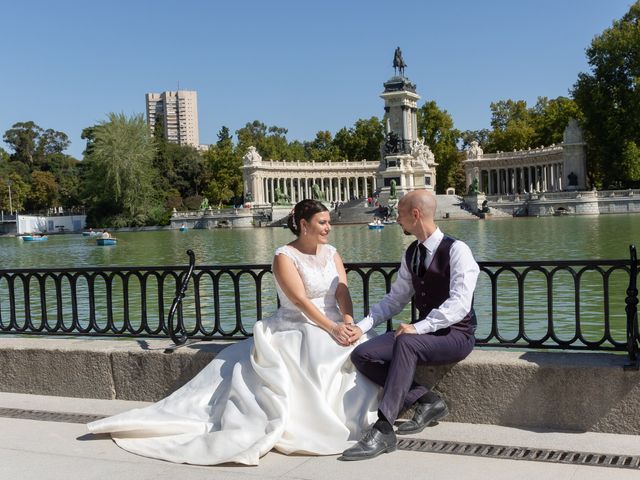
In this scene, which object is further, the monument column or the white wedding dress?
the monument column

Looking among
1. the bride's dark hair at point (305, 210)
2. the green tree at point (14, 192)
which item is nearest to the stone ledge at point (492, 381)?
the bride's dark hair at point (305, 210)

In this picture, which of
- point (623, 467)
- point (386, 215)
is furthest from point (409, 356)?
point (386, 215)

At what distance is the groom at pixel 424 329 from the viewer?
5551 mm

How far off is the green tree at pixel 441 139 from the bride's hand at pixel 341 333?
97.2 metres

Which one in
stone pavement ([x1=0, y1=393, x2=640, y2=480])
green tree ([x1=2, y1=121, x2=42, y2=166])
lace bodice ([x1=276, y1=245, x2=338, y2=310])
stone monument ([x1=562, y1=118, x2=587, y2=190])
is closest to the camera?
stone pavement ([x1=0, y1=393, x2=640, y2=480])

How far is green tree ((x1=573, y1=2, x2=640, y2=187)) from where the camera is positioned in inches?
2568

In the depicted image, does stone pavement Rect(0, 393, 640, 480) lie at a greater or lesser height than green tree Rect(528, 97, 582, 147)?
lesser

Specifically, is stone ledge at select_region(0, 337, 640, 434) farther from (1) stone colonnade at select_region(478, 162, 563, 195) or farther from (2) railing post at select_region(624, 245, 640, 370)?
(1) stone colonnade at select_region(478, 162, 563, 195)

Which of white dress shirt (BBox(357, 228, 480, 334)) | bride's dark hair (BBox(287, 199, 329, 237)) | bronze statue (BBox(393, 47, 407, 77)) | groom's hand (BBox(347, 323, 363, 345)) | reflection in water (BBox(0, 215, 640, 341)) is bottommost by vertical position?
reflection in water (BBox(0, 215, 640, 341))

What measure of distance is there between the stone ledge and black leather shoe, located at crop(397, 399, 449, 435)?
195 millimetres

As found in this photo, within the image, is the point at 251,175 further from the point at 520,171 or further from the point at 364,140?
the point at 520,171

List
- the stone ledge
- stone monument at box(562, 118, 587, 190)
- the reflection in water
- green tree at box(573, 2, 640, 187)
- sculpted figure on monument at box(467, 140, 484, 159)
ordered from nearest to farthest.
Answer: the stone ledge → the reflection in water → green tree at box(573, 2, 640, 187) → stone monument at box(562, 118, 587, 190) → sculpted figure on monument at box(467, 140, 484, 159)

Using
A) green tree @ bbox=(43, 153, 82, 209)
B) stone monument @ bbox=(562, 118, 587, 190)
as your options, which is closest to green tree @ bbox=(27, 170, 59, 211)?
green tree @ bbox=(43, 153, 82, 209)

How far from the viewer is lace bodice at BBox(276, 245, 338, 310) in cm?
609
